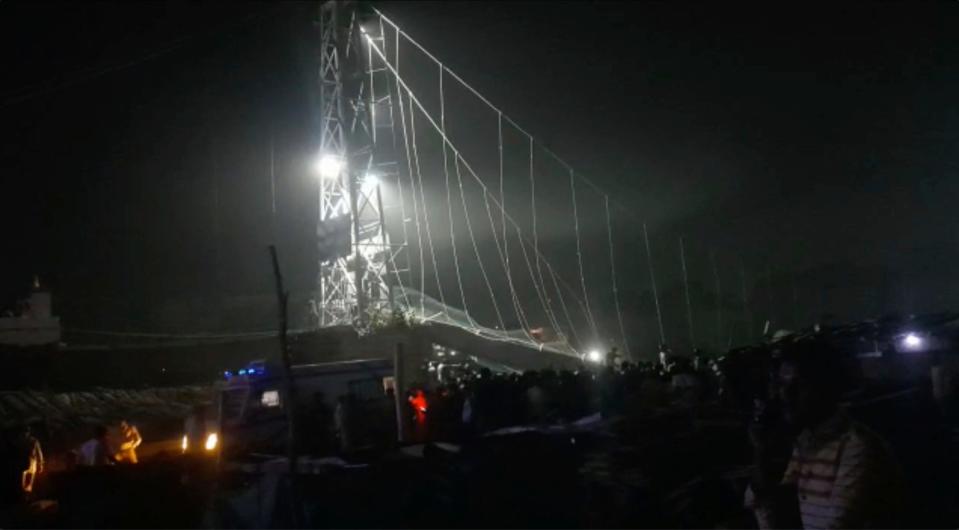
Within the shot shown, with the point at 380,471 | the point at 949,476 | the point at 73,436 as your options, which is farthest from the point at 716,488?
the point at 73,436

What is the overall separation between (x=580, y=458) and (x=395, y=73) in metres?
17.6

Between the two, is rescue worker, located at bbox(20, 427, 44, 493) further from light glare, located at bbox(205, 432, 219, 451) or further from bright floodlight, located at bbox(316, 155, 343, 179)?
bright floodlight, located at bbox(316, 155, 343, 179)

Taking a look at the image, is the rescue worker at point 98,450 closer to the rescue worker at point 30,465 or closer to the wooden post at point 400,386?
the rescue worker at point 30,465

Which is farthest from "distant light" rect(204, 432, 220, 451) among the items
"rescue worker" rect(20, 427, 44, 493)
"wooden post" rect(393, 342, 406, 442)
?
"wooden post" rect(393, 342, 406, 442)

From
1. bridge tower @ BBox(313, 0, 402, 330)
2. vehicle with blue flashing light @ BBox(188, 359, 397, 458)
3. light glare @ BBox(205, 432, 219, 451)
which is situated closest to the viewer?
vehicle with blue flashing light @ BBox(188, 359, 397, 458)

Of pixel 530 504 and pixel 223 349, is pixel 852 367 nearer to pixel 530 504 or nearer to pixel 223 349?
pixel 530 504

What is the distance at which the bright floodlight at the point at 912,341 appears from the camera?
43.8 ft

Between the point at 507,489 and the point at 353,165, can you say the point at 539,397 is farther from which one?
the point at 353,165

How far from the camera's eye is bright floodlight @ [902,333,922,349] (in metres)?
13.3

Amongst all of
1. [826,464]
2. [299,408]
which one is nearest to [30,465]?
[299,408]

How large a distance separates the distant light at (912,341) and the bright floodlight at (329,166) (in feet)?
52.8

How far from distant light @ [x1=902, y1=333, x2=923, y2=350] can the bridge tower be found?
1473 centimetres

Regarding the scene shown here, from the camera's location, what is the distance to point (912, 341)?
14203 mm

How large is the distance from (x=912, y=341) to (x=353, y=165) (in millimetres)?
15911
